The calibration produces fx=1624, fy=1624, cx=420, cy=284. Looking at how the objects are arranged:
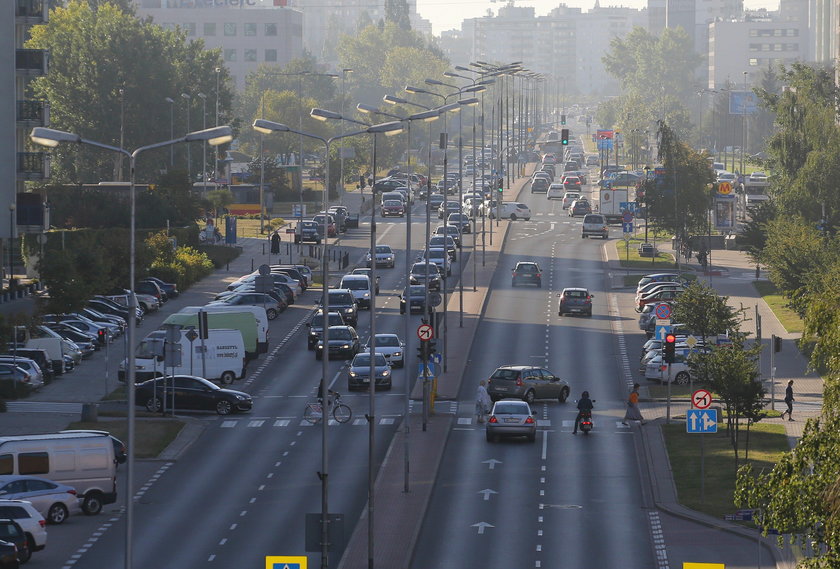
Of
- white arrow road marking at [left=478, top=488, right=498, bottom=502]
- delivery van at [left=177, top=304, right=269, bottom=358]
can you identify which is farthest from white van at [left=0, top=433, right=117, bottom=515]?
delivery van at [left=177, top=304, right=269, bottom=358]

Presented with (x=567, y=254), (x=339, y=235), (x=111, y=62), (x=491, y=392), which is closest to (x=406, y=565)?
(x=491, y=392)

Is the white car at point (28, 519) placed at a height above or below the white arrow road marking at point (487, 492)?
above

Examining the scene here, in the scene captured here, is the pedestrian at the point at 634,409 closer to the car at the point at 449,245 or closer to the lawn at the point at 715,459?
the lawn at the point at 715,459

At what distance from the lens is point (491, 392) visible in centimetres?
5884

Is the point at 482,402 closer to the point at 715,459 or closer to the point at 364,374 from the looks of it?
the point at 364,374

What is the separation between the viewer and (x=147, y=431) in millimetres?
52719

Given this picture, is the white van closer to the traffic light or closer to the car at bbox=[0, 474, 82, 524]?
the car at bbox=[0, 474, 82, 524]

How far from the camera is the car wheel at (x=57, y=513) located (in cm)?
4134

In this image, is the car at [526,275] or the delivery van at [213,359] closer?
the delivery van at [213,359]

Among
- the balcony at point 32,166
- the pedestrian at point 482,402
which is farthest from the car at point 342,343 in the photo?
the balcony at point 32,166

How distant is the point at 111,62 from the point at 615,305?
68.0m

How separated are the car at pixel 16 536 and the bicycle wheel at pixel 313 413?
1924cm

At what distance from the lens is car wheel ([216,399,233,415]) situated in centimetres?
5688

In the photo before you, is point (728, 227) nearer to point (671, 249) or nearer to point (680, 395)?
point (671, 249)
